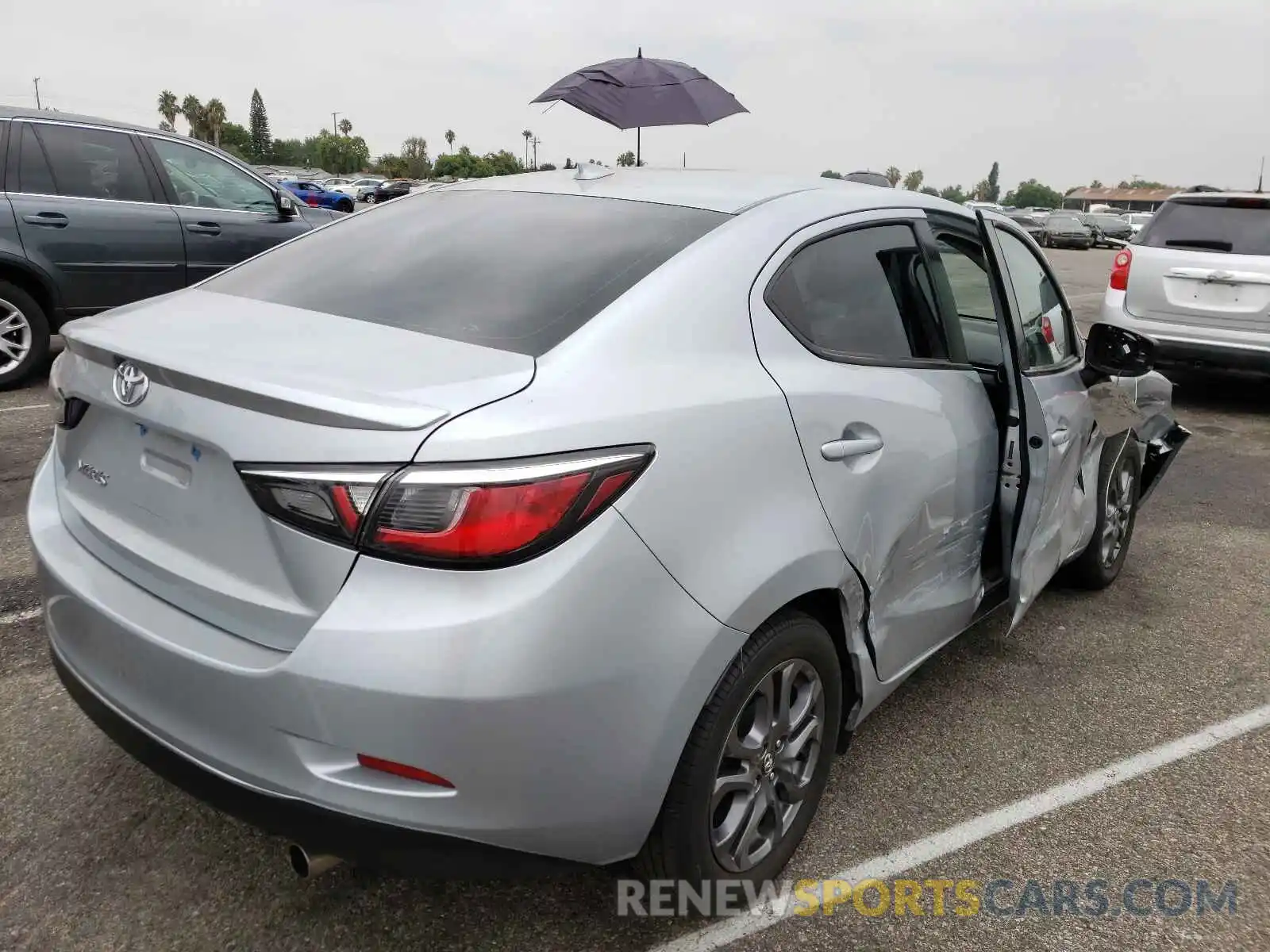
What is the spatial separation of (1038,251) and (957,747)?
1.85 meters

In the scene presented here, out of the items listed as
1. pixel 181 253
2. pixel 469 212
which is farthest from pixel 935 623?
pixel 181 253

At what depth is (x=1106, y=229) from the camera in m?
42.9

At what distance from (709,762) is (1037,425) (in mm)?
1675

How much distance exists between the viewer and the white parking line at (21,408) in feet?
21.0

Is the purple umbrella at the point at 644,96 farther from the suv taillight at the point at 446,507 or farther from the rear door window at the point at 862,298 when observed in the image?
the suv taillight at the point at 446,507

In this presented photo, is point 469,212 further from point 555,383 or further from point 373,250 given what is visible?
point 555,383

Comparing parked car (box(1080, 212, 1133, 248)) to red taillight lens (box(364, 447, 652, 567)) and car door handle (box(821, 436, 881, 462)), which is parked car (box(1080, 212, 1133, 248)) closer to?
car door handle (box(821, 436, 881, 462))

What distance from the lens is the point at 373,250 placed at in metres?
2.61

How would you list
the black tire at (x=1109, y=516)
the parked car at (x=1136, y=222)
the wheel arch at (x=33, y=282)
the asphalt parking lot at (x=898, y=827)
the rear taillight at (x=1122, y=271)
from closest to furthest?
the asphalt parking lot at (x=898, y=827) → the black tire at (x=1109, y=516) → the wheel arch at (x=33, y=282) → the rear taillight at (x=1122, y=271) → the parked car at (x=1136, y=222)

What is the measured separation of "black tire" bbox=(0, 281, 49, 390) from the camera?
672 centimetres

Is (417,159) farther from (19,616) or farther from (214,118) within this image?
(19,616)

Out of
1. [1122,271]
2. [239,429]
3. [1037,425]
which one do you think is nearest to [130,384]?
[239,429]

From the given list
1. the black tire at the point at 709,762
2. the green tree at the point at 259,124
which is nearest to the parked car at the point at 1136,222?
the black tire at the point at 709,762

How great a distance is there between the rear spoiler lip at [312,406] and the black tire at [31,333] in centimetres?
584
